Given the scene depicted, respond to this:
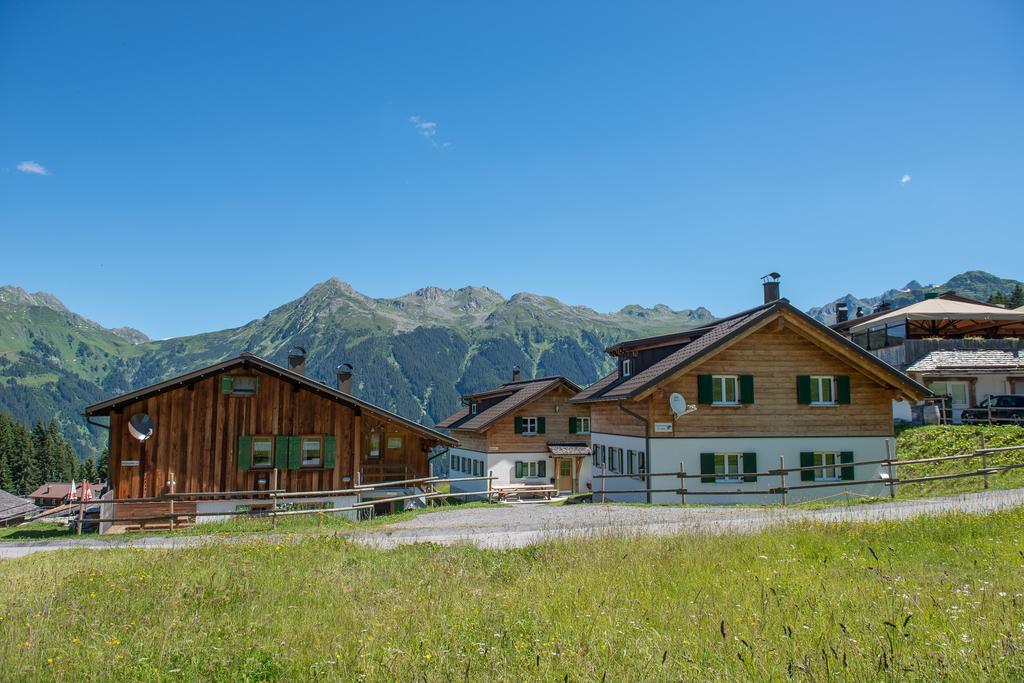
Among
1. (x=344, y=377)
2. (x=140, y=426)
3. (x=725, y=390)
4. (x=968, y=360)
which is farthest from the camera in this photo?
(x=344, y=377)

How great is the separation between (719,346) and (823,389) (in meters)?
5.14

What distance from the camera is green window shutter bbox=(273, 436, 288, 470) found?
1114 inches

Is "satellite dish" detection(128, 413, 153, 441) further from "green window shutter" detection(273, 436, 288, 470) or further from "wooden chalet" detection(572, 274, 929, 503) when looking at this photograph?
"wooden chalet" detection(572, 274, 929, 503)

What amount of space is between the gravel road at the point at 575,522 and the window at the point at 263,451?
8.80 meters

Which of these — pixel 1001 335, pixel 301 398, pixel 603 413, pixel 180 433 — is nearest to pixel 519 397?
pixel 603 413

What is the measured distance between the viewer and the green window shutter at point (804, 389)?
1083 inches

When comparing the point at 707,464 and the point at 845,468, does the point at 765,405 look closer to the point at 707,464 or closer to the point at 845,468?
the point at 707,464

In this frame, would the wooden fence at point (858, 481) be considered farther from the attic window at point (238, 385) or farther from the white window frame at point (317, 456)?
the attic window at point (238, 385)

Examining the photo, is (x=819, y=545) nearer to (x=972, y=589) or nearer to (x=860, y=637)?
(x=972, y=589)

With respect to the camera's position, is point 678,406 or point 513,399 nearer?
point 678,406

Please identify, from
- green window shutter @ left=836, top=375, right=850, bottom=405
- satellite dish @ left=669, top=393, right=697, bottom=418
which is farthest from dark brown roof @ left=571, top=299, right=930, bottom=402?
green window shutter @ left=836, top=375, right=850, bottom=405

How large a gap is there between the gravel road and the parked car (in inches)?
643

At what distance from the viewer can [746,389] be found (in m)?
27.4

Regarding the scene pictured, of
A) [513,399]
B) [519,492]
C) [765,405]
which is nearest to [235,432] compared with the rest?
[519,492]
